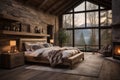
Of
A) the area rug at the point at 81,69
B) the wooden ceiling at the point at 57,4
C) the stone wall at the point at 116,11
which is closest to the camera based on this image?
the area rug at the point at 81,69

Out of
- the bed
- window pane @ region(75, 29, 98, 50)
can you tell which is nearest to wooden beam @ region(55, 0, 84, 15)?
window pane @ region(75, 29, 98, 50)

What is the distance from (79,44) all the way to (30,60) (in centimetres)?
588

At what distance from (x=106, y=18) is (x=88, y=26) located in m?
1.60

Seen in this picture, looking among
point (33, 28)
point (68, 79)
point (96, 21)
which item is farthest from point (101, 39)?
point (68, 79)

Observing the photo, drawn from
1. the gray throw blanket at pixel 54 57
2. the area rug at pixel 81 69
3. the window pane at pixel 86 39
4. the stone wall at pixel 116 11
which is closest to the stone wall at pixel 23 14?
the gray throw blanket at pixel 54 57

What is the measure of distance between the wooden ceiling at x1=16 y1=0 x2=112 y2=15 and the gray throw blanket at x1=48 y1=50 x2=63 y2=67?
12.1 feet

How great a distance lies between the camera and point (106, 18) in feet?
31.6

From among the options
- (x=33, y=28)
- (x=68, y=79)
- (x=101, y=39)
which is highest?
(x=33, y=28)

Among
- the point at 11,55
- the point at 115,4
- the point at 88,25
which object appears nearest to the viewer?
the point at 11,55

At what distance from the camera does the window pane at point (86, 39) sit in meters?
9.92

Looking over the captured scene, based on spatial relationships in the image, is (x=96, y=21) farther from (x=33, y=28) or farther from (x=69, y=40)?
(x=33, y=28)

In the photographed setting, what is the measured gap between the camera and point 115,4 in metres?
6.45

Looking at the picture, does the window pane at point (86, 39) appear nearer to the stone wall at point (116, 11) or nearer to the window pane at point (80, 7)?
the window pane at point (80, 7)

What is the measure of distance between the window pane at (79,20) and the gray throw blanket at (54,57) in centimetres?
605
